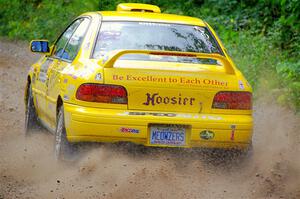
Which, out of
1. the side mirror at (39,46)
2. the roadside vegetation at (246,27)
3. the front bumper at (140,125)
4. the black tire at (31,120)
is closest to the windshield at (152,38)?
the front bumper at (140,125)

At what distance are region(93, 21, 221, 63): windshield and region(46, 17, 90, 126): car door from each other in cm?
35

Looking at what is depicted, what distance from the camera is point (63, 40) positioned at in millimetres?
8133

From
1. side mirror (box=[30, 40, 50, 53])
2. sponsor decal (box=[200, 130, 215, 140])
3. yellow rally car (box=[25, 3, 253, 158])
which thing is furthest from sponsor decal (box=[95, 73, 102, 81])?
side mirror (box=[30, 40, 50, 53])

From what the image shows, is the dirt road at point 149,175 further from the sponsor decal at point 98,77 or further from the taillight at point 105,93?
the sponsor decal at point 98,77

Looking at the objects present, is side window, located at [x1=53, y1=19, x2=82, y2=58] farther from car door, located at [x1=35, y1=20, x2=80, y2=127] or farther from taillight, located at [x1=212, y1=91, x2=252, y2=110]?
taillight, located at [x1=212, y1=91, x2=252, y2=110]

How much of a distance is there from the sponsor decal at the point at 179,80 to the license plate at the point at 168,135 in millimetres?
398

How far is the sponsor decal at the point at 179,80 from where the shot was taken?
6.25 metres

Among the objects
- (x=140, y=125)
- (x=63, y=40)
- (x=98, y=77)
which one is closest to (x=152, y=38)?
(x=98, y=77)

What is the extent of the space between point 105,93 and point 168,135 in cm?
65

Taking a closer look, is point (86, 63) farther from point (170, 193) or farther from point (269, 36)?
point (269, 36)

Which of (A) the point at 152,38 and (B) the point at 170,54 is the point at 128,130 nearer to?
(B) the point at 170,54

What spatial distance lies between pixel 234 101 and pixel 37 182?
6.18ft

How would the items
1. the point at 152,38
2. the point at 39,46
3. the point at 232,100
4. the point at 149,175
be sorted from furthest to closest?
the point at 39,46 < the point at 152,38 < the point at 232,100 < the point at 149,175

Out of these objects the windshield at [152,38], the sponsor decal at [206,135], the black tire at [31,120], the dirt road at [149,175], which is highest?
the windshield at [152,38]
